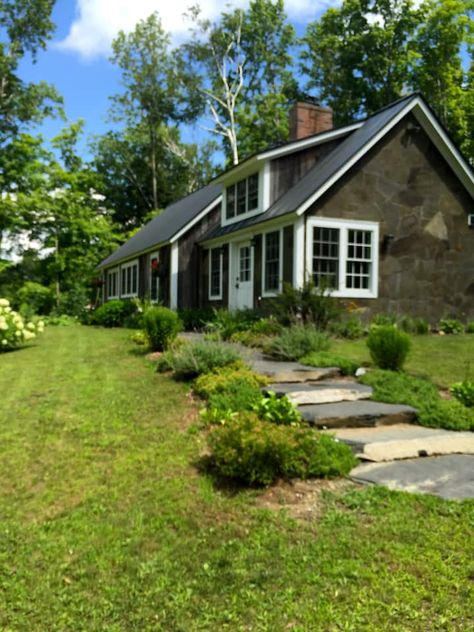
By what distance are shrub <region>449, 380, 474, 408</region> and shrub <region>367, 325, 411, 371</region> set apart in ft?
3.92

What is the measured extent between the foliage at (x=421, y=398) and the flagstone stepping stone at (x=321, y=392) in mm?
186

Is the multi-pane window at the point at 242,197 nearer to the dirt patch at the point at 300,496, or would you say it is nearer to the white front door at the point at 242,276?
the white front door at the point at 242,276

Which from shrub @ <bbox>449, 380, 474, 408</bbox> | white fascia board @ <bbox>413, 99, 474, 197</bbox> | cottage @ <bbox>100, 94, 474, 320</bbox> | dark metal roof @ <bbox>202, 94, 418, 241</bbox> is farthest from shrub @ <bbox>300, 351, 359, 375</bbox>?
white fascia board @ <bbox>413, 99, 474, 197</bbox>

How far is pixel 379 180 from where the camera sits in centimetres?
1293

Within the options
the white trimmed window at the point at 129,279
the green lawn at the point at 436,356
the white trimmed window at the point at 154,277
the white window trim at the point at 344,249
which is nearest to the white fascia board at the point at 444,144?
the white window trim at the point at 344,249

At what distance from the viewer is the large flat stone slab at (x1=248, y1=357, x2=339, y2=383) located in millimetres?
6730

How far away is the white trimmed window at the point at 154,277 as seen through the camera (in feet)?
63.1

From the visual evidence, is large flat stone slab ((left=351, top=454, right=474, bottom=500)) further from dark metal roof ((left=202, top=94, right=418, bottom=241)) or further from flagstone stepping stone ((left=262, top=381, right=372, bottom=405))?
dark metal roof ((left=202, top=94, right=418, bottom=241))

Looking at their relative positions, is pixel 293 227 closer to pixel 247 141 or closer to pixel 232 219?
pixel 232 219

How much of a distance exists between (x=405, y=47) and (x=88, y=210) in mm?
19850

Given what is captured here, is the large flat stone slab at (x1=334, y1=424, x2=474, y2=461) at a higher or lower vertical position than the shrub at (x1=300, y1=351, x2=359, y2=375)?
lower

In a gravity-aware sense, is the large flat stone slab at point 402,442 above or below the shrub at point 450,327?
below

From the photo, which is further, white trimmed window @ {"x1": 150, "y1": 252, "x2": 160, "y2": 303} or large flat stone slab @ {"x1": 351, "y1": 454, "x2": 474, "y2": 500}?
white trimmed window @ {"x1": 150, "y1": 252, "x2": 160, "y2": 303}

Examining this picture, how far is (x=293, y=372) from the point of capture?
6898mm
